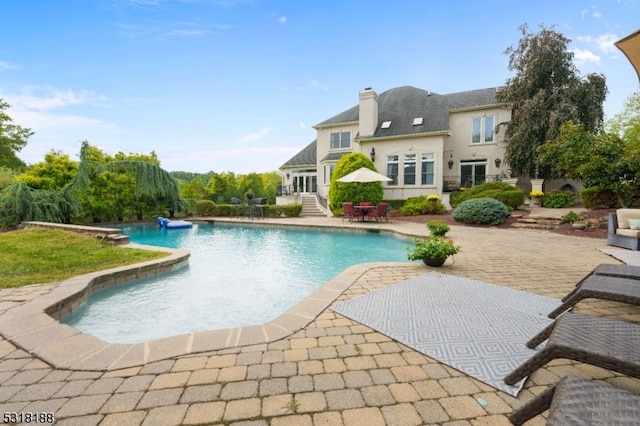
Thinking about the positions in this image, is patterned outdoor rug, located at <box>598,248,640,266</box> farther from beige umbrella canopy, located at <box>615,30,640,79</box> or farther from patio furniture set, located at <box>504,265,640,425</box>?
patio furniture set, located at <box>504,265,640,425</box>

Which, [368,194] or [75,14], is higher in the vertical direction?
[75,14]

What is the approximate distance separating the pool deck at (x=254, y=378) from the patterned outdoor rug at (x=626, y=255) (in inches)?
125

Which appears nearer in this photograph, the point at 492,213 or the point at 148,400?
the point at 148,400

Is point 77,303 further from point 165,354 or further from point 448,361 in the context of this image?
point 448,361

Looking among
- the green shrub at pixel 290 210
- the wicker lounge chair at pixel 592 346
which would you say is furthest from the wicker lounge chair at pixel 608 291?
the green shrub at pixel 290 210

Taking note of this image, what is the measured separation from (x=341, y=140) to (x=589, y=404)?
21175 mm

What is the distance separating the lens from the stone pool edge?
2223 millimetres

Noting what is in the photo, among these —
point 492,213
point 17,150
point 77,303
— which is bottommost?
point 77,303

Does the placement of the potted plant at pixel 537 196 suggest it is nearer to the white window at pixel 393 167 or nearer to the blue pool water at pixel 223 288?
the white window at pixel 393 167

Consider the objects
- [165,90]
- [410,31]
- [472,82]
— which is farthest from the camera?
[472,82]

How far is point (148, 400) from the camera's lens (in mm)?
1766

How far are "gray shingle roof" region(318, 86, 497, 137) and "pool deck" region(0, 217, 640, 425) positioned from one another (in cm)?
1704

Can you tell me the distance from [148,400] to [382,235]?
33.4ft

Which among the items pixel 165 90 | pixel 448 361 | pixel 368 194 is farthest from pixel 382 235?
pixel 165 90
